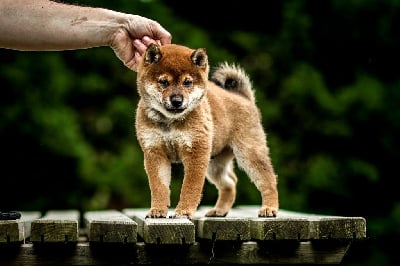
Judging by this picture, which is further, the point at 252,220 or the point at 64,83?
the point at 64,83

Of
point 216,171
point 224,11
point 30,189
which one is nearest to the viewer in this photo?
point 216,171

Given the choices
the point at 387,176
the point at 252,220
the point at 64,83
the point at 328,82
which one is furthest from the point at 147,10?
the point at 252,220

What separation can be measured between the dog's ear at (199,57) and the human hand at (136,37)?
0.41 m

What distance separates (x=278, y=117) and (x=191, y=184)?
16.7ft

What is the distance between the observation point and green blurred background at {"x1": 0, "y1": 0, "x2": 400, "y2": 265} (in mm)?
8648

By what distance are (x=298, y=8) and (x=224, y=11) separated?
1348 mm

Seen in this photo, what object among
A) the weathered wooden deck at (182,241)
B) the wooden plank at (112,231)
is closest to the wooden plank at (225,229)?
the weathered wooden deck at (182,241)

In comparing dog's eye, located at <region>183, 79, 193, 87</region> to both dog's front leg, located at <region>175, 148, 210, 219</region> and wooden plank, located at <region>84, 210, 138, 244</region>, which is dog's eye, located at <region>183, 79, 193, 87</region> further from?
wooden plank, located at <region>84, 210, 138, 244</region>

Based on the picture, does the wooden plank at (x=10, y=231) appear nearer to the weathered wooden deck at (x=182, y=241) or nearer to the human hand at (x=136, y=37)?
the weathered wooden deck at (x=182, y=241)

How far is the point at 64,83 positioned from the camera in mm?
9039

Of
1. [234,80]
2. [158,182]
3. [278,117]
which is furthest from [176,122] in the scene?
[278,117]

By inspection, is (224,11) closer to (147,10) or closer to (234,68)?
(147,10)

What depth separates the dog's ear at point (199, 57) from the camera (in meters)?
4.17

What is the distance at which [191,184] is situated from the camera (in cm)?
413
